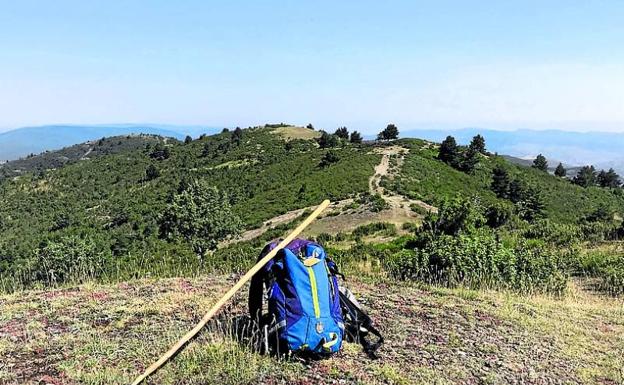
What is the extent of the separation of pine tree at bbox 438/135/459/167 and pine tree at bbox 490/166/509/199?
4.82m

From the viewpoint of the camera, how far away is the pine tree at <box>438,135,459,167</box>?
162ft

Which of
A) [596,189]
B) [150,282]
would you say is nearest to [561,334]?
[150,282]

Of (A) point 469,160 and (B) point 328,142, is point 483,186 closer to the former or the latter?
(A) point 469,160

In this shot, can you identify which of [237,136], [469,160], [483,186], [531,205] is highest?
[237,136]

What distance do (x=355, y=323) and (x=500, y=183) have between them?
42318mm

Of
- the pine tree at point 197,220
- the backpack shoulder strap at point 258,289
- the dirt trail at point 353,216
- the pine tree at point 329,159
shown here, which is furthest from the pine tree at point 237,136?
the backpack shoulder strap at point 258,289

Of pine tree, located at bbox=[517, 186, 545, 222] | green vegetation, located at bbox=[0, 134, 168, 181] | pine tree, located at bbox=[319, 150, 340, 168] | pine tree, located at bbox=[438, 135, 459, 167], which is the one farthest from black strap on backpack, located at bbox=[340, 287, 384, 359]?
green vegetation, located at bbox=[0, 134, 168, 181]

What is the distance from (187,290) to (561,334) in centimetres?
463

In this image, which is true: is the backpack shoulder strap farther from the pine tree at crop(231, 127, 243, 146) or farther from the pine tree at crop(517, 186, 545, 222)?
the pine tree at crop(231, 127, 243, 146)

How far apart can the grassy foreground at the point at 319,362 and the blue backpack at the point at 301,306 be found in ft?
0.61

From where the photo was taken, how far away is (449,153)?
164 feet

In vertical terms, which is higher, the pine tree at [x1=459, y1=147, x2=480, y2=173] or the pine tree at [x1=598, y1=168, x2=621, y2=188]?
the pine tree at [x1=459, y1=147, x2=480, y2=173]

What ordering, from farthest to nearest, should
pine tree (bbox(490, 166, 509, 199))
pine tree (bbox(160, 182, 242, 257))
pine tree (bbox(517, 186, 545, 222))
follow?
pine tree (bbox(490, 166, 509, 199)), pine tree (bbox(517, 186, 545, 222)), pine tree (bbox(160, 182, 242, 257))

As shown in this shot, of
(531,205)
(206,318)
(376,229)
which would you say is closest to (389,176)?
(531,205)
